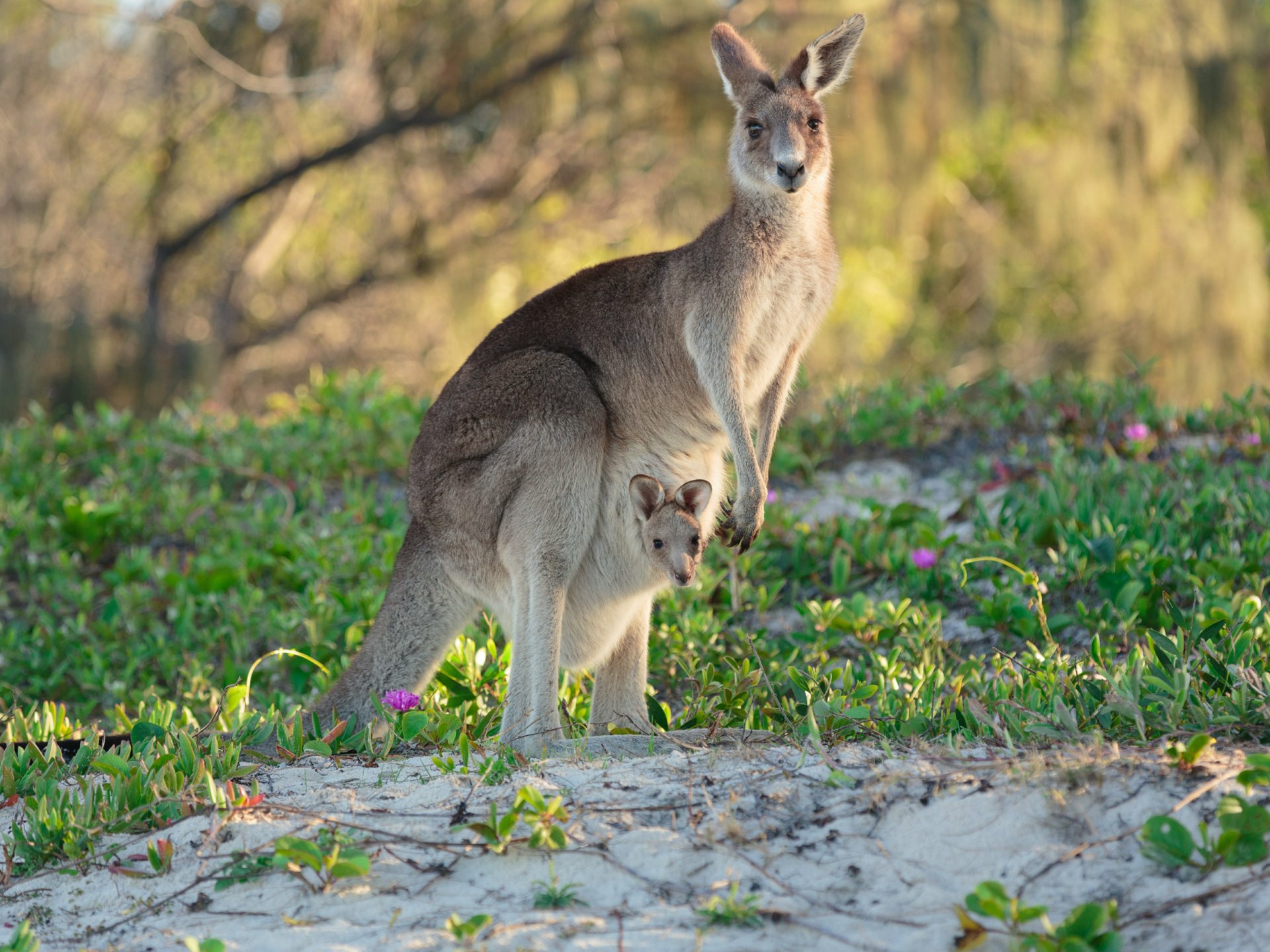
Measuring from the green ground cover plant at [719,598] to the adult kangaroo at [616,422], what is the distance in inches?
10.9

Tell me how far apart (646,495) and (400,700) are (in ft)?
3.07

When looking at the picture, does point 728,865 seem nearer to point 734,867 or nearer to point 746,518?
point 734,867

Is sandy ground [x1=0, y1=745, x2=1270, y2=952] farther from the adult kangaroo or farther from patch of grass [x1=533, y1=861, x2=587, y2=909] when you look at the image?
the adult kangaroo

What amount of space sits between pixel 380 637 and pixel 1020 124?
1677 cm

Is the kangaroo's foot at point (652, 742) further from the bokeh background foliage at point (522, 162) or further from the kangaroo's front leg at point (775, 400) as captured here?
the bokeh background foliage at point (522, 162)

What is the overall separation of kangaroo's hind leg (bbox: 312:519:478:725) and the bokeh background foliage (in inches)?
303

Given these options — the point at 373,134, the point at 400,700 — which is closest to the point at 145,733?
the point at 400,700

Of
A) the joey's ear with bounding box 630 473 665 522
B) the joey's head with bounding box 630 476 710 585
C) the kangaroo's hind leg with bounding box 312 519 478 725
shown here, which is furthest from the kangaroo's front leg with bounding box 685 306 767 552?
the kangaroo's hind leg with bounding box 312 519 478 725

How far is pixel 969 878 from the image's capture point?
251 cm

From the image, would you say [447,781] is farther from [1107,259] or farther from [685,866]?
[1107,259]

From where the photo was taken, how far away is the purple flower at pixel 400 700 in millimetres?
3777

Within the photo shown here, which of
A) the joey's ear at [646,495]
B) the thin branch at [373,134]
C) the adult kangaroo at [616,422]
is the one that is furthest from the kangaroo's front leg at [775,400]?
the thin branch at [373,134]

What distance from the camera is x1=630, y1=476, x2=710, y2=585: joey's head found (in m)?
3.74

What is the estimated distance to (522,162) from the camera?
571 inches
